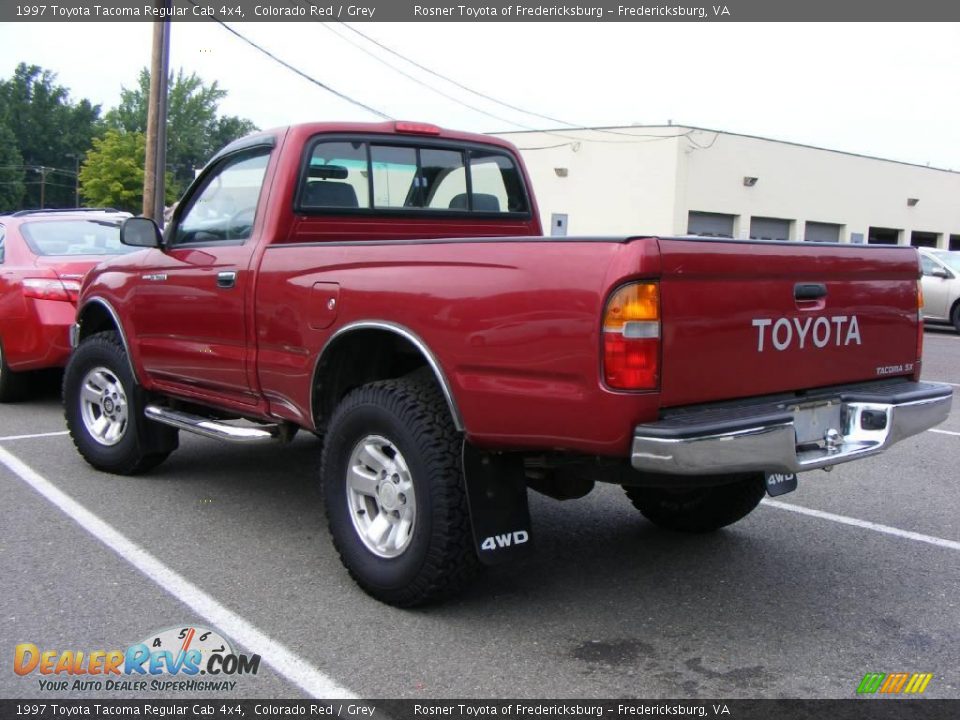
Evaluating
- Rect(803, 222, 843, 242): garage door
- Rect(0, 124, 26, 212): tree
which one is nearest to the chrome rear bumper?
Rect(803, 222, 843, 242): garage door

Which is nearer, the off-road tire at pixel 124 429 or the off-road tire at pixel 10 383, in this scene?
the off-road tire at pixel 124 429

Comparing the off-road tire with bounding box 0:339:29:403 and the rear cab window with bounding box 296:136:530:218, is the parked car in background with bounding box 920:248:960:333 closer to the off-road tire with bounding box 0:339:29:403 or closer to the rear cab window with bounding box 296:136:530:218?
the rear cab window with bounding box 296:136:530:218

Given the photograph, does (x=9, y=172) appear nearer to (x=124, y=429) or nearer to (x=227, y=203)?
(x=124, y=429)

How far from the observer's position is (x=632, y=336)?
327cm

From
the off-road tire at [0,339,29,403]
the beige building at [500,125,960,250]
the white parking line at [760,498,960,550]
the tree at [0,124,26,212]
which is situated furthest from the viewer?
the tree at [0,124,26,212]

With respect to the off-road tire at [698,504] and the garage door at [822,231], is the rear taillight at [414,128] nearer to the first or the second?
the off-road tire at [698,504]

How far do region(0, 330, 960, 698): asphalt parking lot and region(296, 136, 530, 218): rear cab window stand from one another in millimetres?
1757

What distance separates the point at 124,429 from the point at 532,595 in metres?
3.06

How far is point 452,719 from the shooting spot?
3.17m

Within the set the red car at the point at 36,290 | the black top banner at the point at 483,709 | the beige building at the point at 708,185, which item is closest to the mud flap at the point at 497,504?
the black top banner at the point at 483,709

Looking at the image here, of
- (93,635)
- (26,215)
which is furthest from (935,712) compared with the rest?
(26,215)

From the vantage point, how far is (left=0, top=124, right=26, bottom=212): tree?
262ft

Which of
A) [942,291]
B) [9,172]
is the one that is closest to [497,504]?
[942,291]

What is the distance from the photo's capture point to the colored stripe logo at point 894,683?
11.1ft
